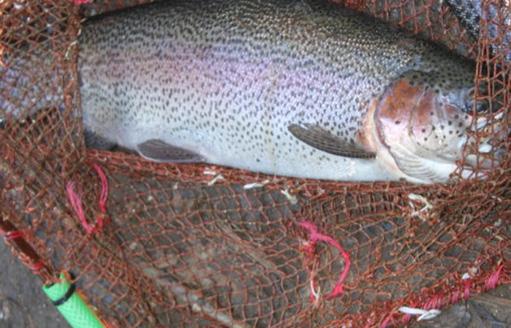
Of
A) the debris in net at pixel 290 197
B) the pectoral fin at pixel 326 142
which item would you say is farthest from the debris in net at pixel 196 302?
the pectoral fin at pixel 326 142

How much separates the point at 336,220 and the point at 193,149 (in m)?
0.62

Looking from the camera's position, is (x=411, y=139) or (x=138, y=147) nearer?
(x=411, y=139)

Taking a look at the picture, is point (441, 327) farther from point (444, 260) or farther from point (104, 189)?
point (104, 189)

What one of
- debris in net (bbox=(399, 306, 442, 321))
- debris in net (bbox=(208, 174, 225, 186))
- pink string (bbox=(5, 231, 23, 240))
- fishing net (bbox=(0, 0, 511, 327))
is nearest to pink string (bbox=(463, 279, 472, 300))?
fishing net (bbox=(0, 0, 511, 327))

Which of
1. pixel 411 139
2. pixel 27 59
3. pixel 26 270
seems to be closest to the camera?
pixel 411 139

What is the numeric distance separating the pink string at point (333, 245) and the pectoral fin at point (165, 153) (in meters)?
0.48

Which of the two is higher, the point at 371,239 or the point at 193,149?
the point at 193,149

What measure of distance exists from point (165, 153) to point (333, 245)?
731 mm

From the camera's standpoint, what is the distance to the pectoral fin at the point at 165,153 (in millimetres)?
2477

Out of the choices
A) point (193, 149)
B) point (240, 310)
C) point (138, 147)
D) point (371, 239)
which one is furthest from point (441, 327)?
point (138, 147)

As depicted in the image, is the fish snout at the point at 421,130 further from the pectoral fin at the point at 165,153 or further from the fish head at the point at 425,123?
the pectoral fin at the point at 165,153

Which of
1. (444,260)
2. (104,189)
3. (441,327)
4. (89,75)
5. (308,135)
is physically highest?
(89,75)

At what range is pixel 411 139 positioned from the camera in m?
2.15

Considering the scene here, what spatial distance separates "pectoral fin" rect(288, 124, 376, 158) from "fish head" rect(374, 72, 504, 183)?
3.0 inches
